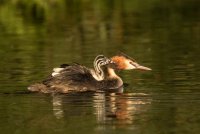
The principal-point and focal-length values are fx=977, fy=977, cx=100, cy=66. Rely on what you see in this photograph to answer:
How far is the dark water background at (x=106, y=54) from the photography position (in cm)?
1396

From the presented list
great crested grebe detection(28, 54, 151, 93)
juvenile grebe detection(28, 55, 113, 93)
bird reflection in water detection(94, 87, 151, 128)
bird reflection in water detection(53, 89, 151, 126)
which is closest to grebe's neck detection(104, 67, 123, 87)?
great crested grebe detection(28, 54, 151, 93)

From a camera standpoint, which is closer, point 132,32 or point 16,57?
point 16,57

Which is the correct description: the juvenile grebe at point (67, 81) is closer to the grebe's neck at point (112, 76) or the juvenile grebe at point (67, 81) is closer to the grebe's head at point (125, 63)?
the grebe's neck at point (112, 76)

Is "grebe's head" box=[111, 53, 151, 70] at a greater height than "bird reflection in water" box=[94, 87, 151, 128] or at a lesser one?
greater

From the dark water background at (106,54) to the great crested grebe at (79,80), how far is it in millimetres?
369

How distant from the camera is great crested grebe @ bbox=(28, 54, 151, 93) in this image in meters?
16.9

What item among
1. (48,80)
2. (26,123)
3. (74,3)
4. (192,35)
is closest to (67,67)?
(48,80)

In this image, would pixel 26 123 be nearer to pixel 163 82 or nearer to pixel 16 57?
pixel 163 82

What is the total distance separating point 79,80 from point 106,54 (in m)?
5.11

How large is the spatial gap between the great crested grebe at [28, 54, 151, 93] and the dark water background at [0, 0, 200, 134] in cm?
37

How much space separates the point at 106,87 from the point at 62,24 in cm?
1279

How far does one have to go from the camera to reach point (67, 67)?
56.6 feet

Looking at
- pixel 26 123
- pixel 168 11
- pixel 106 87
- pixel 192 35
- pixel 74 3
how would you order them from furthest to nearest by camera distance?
pixel 74 3 → pixel 168 11 → pixel 192 35 → pixel 106 87 → pixel 26 123

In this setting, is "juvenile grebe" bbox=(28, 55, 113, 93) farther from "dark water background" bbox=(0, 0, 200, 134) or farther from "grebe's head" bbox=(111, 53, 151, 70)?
"grebe's head" bbox=(111, 53, 151, 70)
